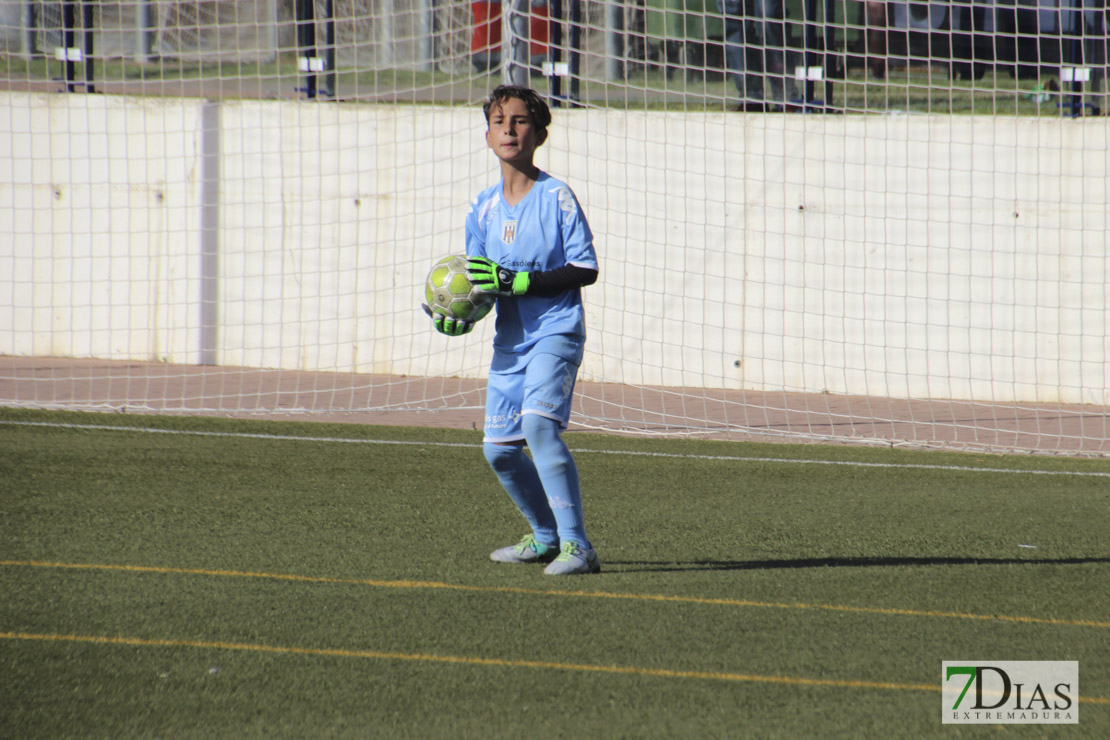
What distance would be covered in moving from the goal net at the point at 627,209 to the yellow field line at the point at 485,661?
5.99 meters

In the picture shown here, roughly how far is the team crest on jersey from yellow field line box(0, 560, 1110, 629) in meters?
1.32

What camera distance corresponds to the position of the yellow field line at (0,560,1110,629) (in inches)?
160

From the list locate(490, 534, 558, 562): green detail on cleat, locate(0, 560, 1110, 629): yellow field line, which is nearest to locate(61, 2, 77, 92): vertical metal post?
locate(0, 560, 1110, 629): yellow field line

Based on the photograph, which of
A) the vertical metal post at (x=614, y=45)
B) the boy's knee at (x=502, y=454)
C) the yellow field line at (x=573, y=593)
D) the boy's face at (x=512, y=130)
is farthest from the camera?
the vertical metal post at (x=614, y=45)

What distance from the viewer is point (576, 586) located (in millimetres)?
4387

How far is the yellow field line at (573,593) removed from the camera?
13.3 feet

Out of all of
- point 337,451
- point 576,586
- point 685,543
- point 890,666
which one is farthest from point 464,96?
point 890,666

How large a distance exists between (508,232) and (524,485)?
3.31 ft

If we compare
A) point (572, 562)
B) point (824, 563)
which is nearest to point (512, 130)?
point (572, 562)

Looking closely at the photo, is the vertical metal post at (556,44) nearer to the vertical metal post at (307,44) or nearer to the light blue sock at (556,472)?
the vertical metal post at (307,44)

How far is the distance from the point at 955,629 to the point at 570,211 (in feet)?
6.63

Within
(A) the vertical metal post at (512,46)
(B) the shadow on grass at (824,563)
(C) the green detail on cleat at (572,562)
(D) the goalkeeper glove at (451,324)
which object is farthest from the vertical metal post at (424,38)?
(C) the green detail on cleat at (572,562)

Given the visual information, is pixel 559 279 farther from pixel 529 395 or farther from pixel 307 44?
pixel 307 44

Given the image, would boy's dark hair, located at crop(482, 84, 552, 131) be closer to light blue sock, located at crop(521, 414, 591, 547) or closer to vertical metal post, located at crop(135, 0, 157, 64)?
light blue sock, located at crop(521, 414, 591, 547)
